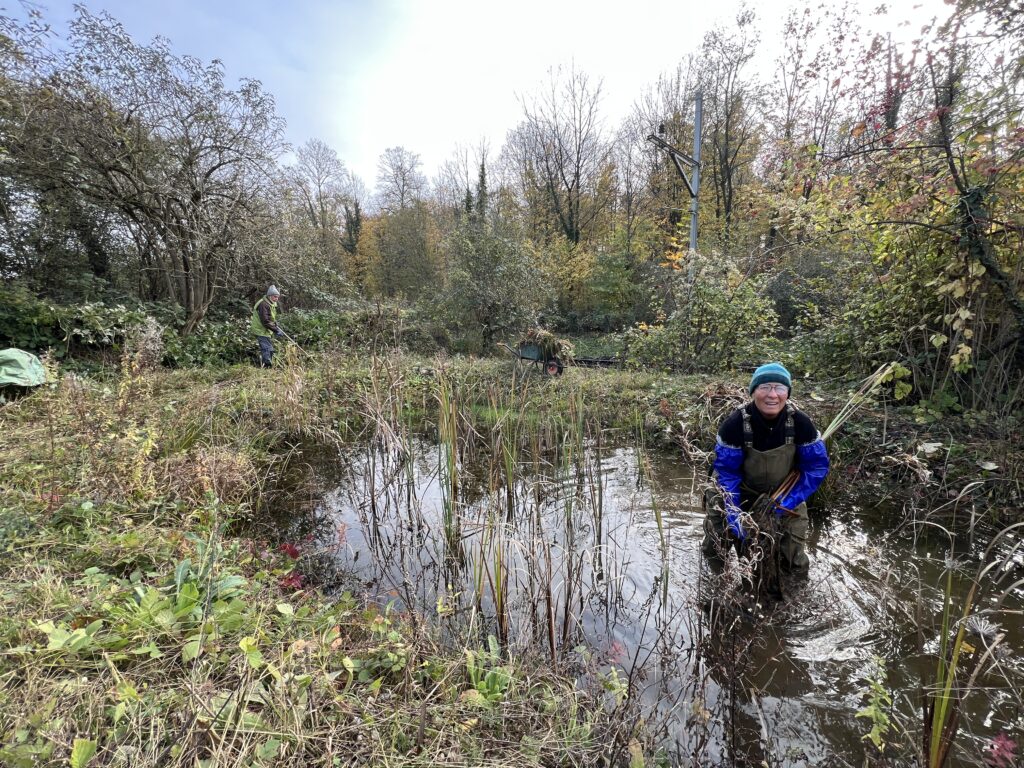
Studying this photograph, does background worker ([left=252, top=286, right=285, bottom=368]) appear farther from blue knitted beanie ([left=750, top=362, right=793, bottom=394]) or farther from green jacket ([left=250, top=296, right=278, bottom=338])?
blue knitted beanie ([left=750, top=362, right=793, bottom=394])

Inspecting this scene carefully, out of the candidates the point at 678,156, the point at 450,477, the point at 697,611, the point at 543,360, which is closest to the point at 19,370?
the point at 450,477

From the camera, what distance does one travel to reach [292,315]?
11406 millimetres

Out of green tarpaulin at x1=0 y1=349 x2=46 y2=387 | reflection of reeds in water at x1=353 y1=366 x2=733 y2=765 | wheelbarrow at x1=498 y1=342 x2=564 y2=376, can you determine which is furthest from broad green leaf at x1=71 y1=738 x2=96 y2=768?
green tarpaulin at x1=0 y1=349 x2=46 y2=387

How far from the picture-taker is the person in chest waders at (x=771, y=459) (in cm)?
266

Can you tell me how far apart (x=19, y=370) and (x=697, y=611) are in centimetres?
745

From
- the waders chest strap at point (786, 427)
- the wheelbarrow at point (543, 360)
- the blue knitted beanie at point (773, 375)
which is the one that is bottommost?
the waders chest strap at point (786, 427)

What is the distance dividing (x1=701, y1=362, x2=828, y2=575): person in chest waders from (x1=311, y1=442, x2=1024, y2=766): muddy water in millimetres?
220

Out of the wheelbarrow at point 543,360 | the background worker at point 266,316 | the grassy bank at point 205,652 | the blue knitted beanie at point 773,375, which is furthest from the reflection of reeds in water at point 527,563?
the background worker at point 266,316

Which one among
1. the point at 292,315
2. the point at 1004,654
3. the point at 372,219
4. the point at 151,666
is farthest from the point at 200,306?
the point at 372,219

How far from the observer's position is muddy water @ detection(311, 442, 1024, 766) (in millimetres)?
1974

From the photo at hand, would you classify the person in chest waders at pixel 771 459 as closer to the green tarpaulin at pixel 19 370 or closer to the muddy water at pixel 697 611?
the muddy water at pixel 697 611

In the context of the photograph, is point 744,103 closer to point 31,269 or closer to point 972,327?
point 972,327

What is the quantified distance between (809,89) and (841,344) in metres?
15.0

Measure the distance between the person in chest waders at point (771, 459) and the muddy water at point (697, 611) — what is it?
22 cm
